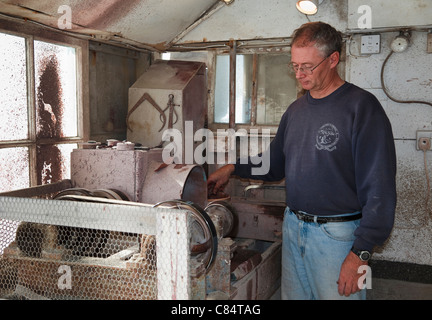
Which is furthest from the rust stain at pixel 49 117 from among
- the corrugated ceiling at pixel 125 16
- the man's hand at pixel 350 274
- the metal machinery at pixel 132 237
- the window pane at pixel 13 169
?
the man's hand at pixel 350 274

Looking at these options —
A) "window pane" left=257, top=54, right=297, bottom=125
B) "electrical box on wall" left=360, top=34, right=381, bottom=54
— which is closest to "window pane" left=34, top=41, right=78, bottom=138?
"window pane" left=257, top=54, right=297, bottom=125

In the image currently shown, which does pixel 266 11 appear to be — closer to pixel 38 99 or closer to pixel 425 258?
pixel 38 99

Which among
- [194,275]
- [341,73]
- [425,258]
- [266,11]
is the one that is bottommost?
[425,258]

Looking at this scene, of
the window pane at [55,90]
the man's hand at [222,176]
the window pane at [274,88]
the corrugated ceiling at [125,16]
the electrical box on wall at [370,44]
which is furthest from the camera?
the window pane at [274,88]

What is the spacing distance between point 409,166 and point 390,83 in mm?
763

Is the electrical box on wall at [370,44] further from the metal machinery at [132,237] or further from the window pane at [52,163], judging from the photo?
the window pane at [52,163]

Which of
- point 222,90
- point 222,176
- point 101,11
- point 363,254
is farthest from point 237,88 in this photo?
point 363,254

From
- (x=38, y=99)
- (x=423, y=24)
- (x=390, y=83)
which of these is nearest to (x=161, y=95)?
(x=38, y=99)

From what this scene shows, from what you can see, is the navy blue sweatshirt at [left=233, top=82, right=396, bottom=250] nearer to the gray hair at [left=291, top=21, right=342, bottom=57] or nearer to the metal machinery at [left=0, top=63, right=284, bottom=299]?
the gray hair at [left=291, top=21, right=342, bottom=57]

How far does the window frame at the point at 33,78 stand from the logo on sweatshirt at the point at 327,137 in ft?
6.77

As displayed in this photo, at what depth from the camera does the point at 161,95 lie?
3.66m

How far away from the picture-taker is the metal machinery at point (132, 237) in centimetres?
129

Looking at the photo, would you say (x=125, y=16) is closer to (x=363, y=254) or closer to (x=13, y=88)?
(x=13, y=88)

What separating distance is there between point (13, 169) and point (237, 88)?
230 cm
